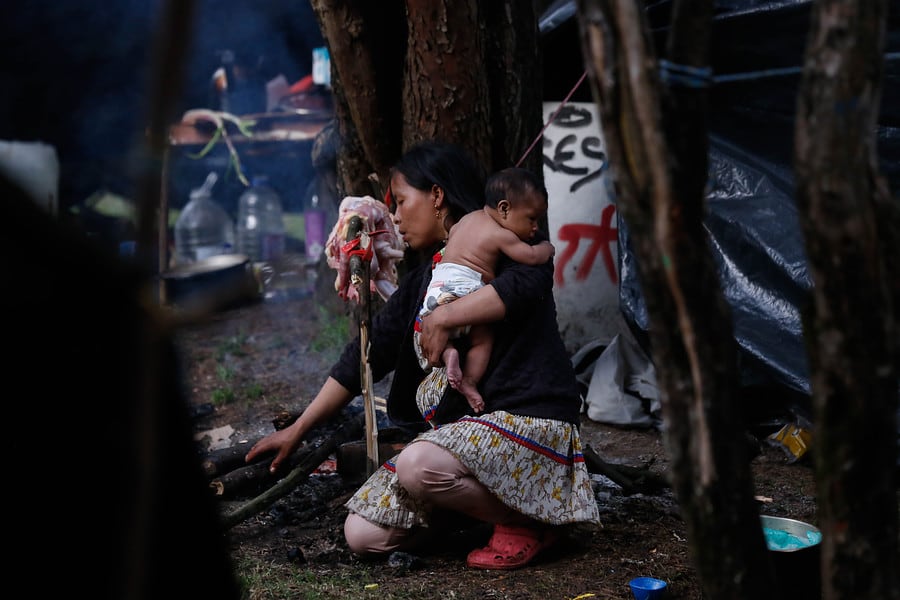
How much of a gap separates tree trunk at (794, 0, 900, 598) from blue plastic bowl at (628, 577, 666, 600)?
1.37 metres

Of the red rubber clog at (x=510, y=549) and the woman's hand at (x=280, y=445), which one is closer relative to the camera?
the red rubber clog at (x=510, y=549)

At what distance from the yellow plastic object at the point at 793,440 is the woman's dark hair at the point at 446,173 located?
8.12 feet

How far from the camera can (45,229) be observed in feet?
2.91

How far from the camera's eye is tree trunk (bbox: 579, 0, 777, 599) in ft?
5.11

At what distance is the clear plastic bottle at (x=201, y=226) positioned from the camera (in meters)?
11.7

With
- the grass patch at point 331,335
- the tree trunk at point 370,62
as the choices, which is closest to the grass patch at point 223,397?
the grass patch at point 331,335

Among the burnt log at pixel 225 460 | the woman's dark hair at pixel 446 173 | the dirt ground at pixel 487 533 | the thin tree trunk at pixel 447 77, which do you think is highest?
the thin tree trunk at pixel 447 77

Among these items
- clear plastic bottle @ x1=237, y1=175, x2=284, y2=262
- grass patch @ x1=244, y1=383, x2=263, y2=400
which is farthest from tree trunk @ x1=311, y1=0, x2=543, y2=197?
clear plastic bottle @ x1=237, y1=175, x2=284, y2=262

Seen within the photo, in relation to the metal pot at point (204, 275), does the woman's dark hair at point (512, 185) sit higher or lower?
higher

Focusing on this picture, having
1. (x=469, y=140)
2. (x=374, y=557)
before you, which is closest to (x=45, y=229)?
(x=374, y=557)

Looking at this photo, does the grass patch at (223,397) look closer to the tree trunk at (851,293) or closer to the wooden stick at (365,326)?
the wooden stick at (365,326)

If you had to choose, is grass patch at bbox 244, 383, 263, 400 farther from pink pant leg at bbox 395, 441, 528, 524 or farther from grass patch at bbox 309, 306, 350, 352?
pink pant leg at bbox 395, 441, 528, 524

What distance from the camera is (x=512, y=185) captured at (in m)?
3.25

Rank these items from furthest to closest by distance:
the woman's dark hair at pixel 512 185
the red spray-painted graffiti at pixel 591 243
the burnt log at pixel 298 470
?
the red spray-painted graffiti at pixel 591 243 < the burnt log at pixel 298 470 < the woman's dark hair at pixel 512 185
